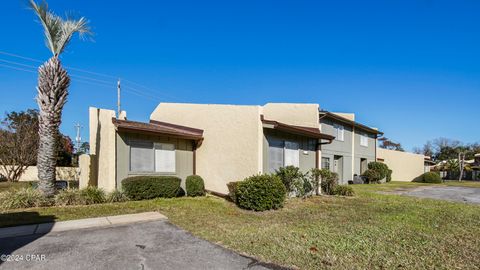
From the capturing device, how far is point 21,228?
703 centimetres

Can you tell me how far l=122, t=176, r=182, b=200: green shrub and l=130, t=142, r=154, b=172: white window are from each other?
69cm

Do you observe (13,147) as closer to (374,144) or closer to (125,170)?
(125,170)

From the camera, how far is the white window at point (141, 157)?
12492 mm

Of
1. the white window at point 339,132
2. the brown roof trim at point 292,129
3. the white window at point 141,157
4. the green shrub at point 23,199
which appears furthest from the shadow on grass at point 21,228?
the white window at point 339,132

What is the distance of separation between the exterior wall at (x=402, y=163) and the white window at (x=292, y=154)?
22.5 metres

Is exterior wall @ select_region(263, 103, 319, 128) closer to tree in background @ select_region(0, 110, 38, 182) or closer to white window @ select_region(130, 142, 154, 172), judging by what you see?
white window @ select_region(130, 142, 154, 172)

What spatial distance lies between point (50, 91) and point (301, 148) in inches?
458

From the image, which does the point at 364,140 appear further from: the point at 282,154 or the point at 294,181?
the point at 294,181

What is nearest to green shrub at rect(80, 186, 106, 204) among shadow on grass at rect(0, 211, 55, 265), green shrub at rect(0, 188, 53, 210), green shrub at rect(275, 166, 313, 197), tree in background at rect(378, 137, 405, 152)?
green shrub at rect(0, 188, 53, 210)

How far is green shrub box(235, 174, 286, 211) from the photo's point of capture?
34.0 ft

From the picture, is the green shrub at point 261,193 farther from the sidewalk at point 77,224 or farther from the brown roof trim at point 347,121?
the brown roof trim at point 347,121

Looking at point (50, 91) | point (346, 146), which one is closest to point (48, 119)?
point (50, 91)

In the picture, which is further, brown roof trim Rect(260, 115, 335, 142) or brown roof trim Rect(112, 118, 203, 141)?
brown roof trim Rect(260, 115, 335, 142)

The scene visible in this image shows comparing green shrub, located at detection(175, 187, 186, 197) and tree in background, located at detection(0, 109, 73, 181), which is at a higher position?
tree in background, located at detection(0, 109, 73, 181)
